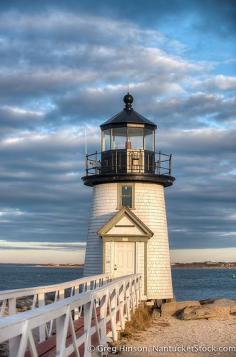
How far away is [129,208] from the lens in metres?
18.8

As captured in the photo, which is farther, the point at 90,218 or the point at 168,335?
the point at 90,218

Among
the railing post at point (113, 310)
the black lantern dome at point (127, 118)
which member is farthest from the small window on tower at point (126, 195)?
the railing post at point (113, 310)

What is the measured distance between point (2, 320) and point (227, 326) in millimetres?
10924

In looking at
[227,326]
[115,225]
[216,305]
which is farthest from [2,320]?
[115,225]

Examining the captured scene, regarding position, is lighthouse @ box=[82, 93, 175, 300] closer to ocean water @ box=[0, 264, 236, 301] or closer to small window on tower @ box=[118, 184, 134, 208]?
small window on tower @ box=[118, 184, 134, 208]

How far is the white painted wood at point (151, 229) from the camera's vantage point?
18656mm

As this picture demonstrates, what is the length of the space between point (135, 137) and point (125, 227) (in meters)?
2.93

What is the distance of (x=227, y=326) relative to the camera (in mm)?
14133

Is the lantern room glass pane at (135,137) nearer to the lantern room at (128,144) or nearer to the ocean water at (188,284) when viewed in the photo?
the lantern room at (128,144)

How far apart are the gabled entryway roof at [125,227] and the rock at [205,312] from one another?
2993 millimetres

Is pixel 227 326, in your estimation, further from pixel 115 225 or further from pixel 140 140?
pixel 140 140

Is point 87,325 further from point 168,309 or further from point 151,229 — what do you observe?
point 151,229

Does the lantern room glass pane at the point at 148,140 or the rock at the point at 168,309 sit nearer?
the rock at the point at 168,309

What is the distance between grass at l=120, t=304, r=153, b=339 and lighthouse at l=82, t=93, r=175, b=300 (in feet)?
7.25
